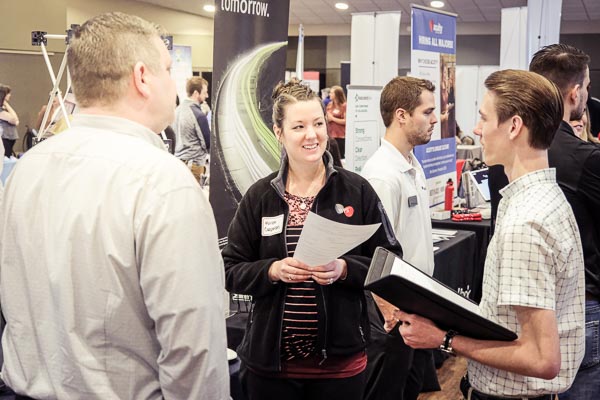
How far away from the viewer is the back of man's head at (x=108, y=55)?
1326 mm

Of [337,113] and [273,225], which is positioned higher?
[337,113]

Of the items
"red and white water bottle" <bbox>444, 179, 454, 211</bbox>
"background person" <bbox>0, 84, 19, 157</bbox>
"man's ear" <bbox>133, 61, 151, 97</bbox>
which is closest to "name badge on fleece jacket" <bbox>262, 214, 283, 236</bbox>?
"man's ear" <bbox>133, 61, 151, 97</bbox>

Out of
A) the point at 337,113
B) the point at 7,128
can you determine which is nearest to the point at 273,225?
the point at 337,113

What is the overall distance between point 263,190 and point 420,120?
1265 mm

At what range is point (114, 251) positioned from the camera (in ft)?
4.18

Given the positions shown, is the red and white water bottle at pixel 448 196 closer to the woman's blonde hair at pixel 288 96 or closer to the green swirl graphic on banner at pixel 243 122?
the green swirl graphic on banner at pixel 243 122

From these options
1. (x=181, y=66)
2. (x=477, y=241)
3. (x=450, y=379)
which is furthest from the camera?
(x=181, y=66)

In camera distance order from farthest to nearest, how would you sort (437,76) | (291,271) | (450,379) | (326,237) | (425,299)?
(437,76) < (450,379) < (291,271) < (326,237) < (425,299)

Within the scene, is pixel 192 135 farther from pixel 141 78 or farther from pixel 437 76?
pixel 141 78

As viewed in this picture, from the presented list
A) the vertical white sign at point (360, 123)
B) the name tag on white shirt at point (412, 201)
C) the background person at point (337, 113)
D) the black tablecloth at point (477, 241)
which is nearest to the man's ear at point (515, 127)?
the name tag on white shirt at point (412, 201)

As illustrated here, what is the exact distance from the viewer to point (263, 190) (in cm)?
222

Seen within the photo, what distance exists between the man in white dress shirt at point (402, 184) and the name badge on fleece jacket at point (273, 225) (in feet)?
2.94

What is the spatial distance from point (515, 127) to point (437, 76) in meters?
4.17

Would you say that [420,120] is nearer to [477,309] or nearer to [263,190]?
[263,190]
